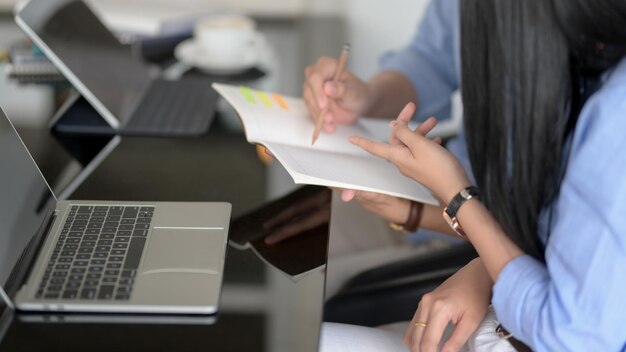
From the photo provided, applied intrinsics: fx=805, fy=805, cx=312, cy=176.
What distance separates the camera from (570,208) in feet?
2.65

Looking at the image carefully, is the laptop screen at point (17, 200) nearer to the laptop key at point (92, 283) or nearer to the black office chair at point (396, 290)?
the laptop key at point (92, 283)

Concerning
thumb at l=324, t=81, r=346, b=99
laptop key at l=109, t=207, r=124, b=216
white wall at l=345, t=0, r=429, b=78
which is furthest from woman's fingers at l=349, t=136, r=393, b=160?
white wall at l=345, t=0, r=429, b=78

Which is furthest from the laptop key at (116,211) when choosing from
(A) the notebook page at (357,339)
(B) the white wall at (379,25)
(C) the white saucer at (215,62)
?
(B) the white wall at (379,25)

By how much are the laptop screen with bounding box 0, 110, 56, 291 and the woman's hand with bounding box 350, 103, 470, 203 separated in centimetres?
41

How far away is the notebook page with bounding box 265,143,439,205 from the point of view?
38.4 inches

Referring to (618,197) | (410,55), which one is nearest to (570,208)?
(618,197)

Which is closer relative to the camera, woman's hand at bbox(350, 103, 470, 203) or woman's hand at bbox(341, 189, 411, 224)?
woman's hand at bbox(350, 103, 470, 203)

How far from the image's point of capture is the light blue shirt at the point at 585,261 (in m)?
0.78

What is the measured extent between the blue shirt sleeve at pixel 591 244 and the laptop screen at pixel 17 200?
55cm

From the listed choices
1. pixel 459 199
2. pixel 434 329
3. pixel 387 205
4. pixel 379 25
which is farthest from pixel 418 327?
pixel 379 25

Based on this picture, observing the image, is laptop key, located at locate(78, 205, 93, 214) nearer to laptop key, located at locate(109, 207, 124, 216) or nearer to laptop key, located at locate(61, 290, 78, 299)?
laptop key, located at locate(109, 207, 124, 216)

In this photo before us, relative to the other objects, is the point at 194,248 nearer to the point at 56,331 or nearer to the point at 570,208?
the point at 56,331

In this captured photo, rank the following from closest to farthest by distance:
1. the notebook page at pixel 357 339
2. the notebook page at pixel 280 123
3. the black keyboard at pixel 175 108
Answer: the notebook page at pixel 357 339, the notebook page at pixel 280 123, the black keyboard at pixel 175 108

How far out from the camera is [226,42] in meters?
1.67
